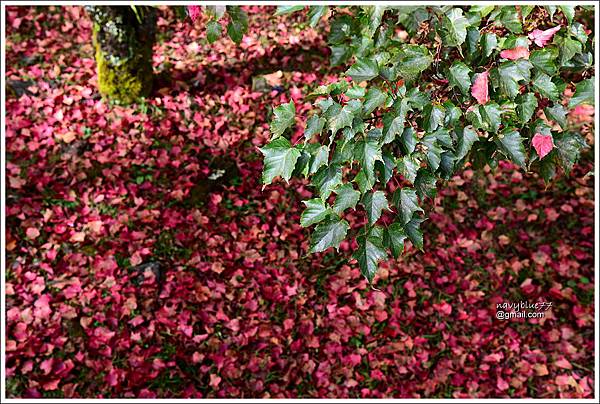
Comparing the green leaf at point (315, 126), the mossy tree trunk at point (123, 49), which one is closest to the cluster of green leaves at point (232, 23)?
the green leaf at point (315, 126)

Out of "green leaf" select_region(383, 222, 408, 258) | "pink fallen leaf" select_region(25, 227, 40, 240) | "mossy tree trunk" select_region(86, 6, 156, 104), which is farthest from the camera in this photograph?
"mossy tree trunk" select_region(86, 6, 156, 104)

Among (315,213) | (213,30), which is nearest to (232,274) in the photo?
(315,213)

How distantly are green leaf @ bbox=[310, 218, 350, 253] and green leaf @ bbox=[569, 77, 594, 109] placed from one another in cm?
90

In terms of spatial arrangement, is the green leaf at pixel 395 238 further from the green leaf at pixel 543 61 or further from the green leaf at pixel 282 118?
the green leaf at pixel 543 61

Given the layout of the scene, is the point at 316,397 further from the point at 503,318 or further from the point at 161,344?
the point at 503,318

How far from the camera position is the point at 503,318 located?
4180mm

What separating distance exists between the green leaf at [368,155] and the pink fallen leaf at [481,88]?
413 mm

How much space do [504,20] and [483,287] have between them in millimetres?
2810

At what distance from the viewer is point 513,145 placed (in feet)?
6.28

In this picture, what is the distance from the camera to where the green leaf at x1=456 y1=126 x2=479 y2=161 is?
188 cm

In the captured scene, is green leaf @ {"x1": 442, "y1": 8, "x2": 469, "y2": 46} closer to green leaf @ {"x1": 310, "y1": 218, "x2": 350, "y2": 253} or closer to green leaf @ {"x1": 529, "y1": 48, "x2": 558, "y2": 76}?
green leaf @ {"x1": 529, "y1": 48, "x2": 558, "y2": 76}

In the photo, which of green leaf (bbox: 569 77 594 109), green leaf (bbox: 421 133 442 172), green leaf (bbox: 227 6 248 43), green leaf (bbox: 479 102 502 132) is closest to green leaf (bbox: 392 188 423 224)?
green leaf (bbox: 421 133 442 172)

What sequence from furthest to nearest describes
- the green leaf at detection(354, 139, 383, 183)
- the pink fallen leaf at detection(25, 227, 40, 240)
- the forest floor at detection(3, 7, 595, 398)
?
the pink fallen leaf at detection(25, 227, 40, 240), the forest floor at detection(3, 7, 595, 398), the green leaf at detection(354, 139, 383, 183)

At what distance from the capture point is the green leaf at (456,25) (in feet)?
6.00
